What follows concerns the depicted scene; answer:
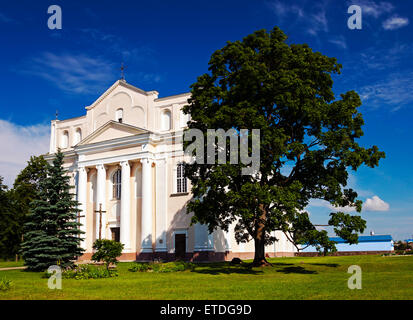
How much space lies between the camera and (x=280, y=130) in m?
20.2

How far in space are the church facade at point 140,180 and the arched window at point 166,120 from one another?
88 mm

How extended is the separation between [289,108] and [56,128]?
30.5m

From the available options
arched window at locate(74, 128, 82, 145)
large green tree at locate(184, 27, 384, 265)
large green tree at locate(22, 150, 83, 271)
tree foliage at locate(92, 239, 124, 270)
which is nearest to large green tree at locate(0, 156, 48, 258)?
arched window at locate(74, 128, 82, 145)

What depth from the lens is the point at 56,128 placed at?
43719 millimetres

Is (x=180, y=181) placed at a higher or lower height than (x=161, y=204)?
higher

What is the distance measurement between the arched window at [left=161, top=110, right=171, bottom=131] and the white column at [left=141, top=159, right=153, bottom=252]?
138 inches

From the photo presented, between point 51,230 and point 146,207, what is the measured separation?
1028 cm

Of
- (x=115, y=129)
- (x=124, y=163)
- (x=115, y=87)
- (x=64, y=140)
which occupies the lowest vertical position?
(x=124, y=163)

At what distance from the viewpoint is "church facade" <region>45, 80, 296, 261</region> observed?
33938 millimetres

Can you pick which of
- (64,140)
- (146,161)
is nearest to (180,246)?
(146,161)

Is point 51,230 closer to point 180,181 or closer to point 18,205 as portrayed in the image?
point 180,181

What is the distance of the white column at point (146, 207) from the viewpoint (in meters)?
34.1
